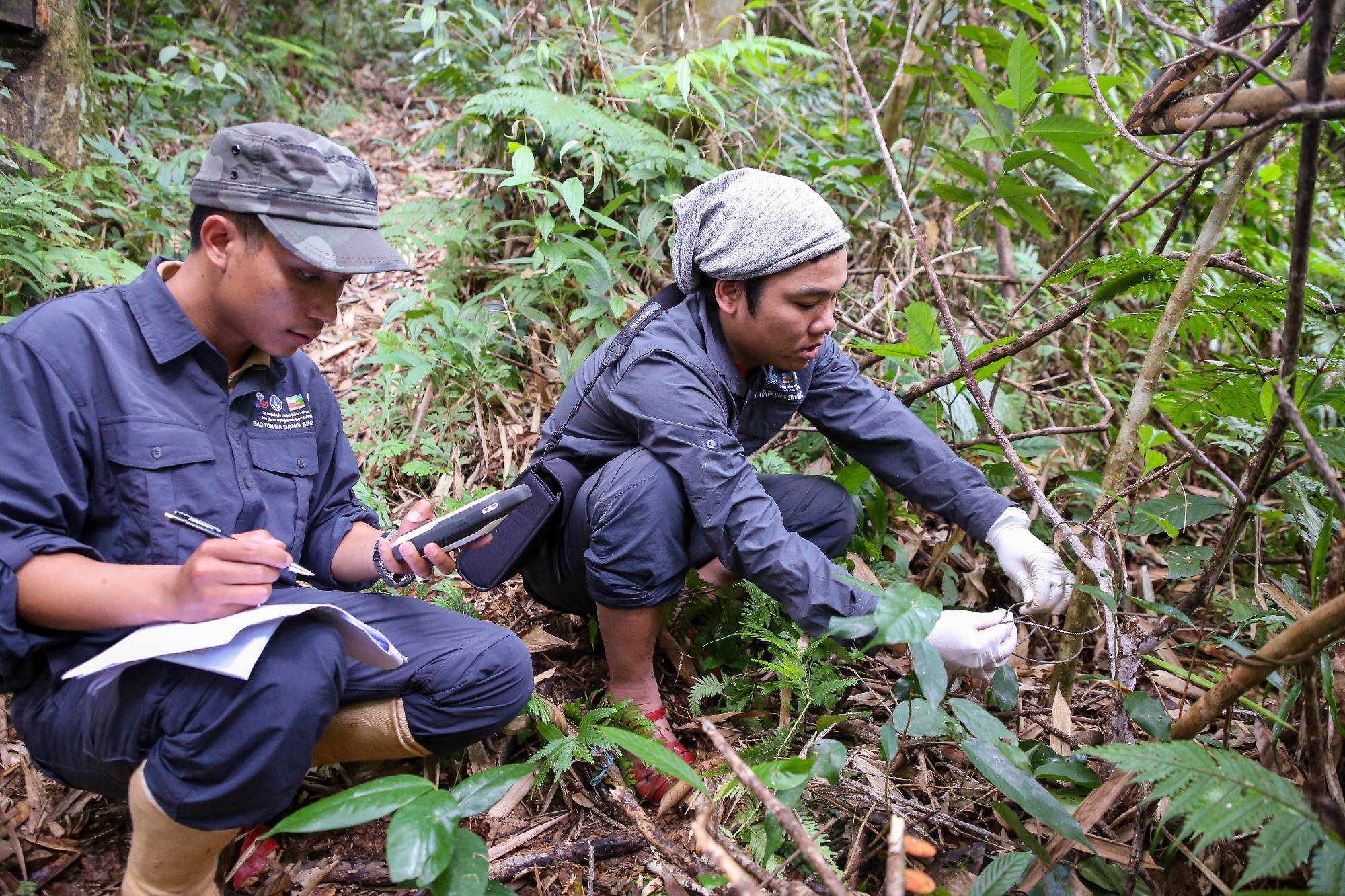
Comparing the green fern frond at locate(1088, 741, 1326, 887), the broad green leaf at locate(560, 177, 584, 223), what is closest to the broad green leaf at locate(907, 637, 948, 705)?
the green fern frond at locate(1088, 741, 1326, 887)

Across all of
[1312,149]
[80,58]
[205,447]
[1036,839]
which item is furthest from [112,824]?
[80,58]

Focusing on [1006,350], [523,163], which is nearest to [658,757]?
[1006,350]

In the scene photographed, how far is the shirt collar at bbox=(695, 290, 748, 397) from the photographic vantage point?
7.72 feet

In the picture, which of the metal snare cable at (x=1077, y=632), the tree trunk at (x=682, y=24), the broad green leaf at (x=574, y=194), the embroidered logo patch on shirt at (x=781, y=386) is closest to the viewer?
the metal snare cable at (x=1077, y=632)

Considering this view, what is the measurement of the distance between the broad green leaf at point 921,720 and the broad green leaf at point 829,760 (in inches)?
5.1

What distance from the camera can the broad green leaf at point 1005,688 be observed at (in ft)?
6.73

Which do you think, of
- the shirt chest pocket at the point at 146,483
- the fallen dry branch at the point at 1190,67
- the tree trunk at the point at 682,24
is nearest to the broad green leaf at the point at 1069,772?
the fallen dry branch at the point at 1190,67

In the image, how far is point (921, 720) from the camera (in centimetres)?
168

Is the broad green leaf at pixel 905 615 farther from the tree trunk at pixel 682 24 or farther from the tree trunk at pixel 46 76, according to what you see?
the tree trunk at pixel 46 76

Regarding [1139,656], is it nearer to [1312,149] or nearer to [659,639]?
[1312,149]

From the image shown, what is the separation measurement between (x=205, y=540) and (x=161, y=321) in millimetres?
484

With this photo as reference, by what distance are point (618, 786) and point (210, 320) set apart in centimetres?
139

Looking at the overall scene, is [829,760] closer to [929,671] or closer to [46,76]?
[929,671]

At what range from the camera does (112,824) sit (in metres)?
2.02
